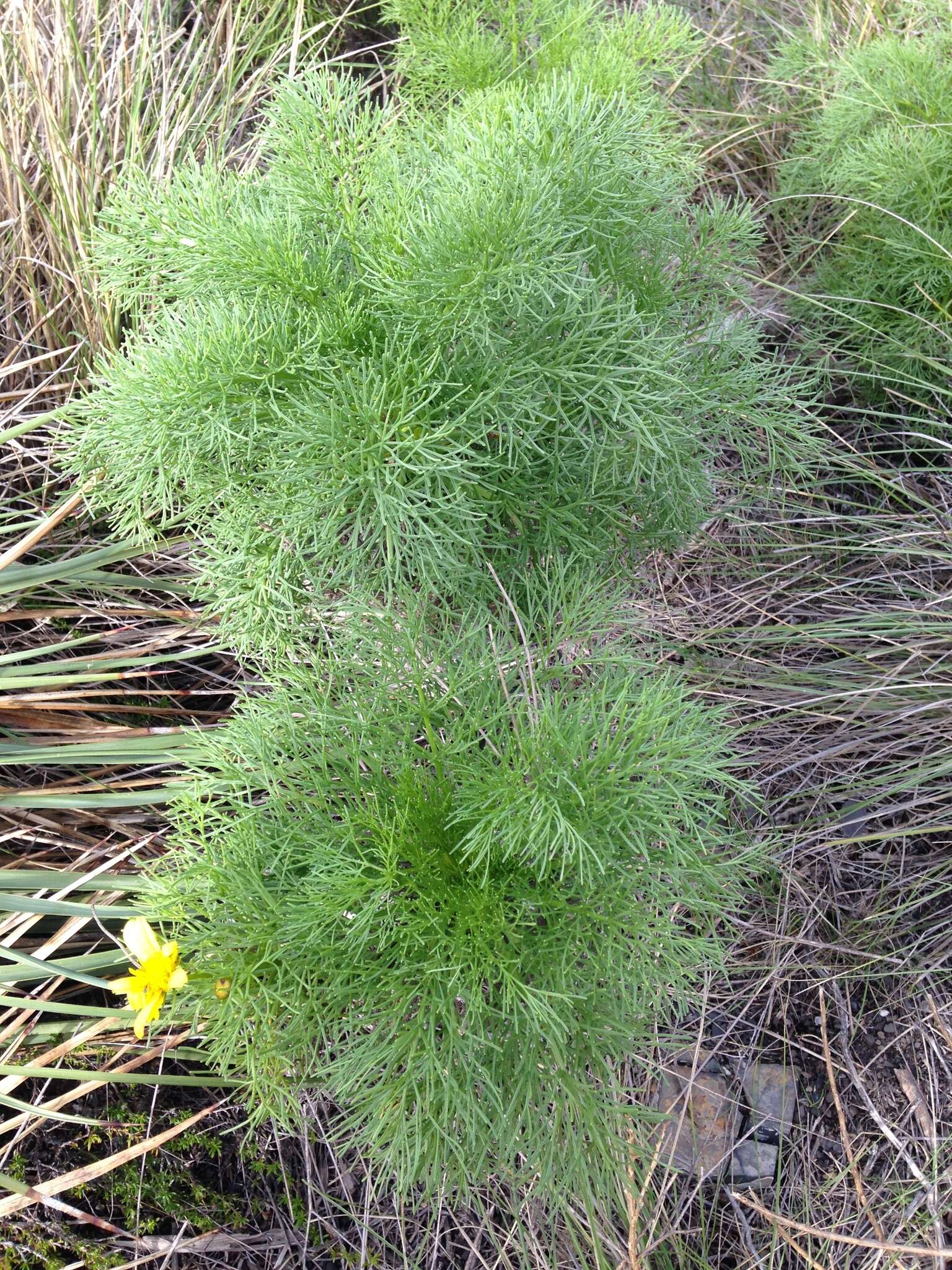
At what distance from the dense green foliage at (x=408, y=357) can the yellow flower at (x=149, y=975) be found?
0.43 m

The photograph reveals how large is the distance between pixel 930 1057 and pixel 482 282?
137 cm

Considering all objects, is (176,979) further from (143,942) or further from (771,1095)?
(771,1095)

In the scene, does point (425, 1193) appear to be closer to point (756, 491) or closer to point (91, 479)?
point (91, 479)

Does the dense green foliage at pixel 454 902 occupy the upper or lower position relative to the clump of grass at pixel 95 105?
lower

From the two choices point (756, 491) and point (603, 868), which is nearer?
point (603, 868)

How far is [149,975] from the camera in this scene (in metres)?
1.03

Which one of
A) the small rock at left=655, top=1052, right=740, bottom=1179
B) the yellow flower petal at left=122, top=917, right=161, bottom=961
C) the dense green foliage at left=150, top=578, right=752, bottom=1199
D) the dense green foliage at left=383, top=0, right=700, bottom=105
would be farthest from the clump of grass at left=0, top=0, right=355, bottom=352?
the small rock at left=655, top=1052, right=740, bottom=1179

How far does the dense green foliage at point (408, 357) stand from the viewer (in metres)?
1.14

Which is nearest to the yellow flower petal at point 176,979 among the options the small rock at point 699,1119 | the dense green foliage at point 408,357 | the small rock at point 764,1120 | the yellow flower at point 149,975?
the yellow flower at point 149,975

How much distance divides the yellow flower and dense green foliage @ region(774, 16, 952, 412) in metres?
1.45

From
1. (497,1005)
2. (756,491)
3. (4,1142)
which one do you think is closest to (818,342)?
(756,491)

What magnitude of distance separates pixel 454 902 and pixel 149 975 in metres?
0.35

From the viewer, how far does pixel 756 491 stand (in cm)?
183

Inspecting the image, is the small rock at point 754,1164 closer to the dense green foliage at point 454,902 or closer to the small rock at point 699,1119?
the small rock at point 699,1119
